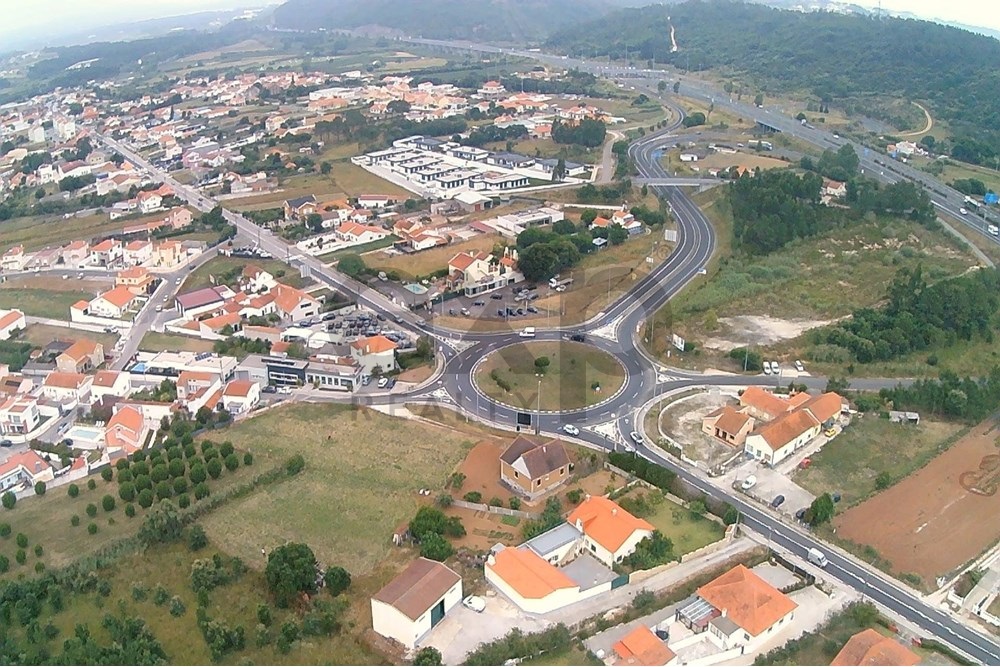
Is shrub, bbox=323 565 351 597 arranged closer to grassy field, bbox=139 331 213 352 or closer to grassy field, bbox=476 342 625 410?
grassy field, bbox=476 342 625 410

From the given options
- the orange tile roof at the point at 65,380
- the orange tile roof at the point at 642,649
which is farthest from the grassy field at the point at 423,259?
the orange tile roof at the point at 642,649

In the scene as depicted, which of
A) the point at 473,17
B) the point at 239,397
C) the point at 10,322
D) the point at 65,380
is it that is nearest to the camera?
the point at 239,397

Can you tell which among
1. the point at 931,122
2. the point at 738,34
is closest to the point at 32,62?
the point at 738,34

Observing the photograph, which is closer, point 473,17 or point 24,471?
point 24,471

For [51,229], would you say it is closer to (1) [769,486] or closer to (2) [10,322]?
(2) [10,322]

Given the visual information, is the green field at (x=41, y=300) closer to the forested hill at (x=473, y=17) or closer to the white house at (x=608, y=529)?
the white house at (x=608, y=529)

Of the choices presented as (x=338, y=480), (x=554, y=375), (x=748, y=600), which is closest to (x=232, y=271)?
(x=554, y=375)
